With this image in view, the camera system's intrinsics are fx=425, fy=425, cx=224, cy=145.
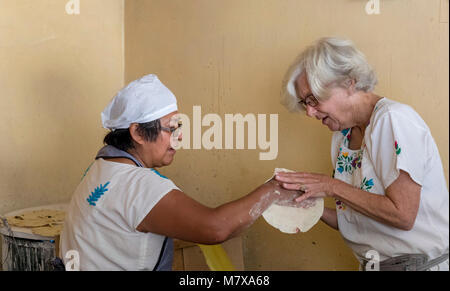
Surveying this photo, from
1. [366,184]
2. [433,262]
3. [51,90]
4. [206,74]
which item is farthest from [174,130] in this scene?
[51,90]

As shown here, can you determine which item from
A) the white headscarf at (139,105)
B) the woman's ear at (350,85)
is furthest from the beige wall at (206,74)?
the white headscarf at (139,105)

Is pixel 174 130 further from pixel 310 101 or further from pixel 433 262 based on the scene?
pixel 433 262

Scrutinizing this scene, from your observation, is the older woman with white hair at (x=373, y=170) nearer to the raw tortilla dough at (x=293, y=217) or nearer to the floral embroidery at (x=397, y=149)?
the floral embroidery at (x=397, y=149)

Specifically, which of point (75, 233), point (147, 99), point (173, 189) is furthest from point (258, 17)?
point (75, 233)

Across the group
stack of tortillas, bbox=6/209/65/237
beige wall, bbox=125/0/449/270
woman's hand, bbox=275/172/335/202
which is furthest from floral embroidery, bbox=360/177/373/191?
stack of tortillas, bbox=6/209/65/237

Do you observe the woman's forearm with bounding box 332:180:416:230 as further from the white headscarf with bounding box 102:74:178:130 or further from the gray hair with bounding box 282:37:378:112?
the white headscarf with bounding box 102:74:178:130

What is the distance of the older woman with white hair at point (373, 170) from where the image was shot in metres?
1.52

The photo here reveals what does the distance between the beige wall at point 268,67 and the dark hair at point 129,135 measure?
3.06ft

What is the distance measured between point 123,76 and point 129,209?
198 centimetres

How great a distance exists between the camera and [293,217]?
1.81m

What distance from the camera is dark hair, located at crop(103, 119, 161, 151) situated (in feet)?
5.56

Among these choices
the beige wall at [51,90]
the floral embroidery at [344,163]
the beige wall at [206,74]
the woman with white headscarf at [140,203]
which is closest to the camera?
the woman with white headscarf at [140,203]

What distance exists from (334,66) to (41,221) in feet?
5.67
